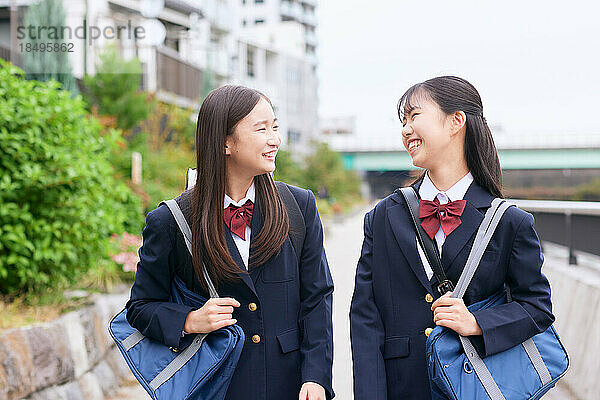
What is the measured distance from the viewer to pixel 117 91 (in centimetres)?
1359

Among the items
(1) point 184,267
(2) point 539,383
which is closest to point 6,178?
(1) point 184,267

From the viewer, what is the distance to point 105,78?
13.7 meters

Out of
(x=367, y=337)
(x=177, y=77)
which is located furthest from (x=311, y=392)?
(x=177, y=77)

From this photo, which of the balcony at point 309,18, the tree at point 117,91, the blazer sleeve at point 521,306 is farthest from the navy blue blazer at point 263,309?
the balcony at point 309,18

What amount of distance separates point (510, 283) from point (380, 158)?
4751 cm

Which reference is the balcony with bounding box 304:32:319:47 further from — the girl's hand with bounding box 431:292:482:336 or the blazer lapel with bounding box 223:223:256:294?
the girl's hand with bounding box 431:292:482:336

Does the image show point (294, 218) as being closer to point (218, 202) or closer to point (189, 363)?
point (218, 202)

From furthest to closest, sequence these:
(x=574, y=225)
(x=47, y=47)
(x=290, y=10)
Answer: (x=290, y=10), (x=47, y=47), (x=574, y=225)

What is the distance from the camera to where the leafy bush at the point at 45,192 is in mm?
5250

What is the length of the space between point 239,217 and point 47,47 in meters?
11.8

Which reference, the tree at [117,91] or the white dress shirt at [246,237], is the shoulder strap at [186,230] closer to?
the white dress shirt at [246,237]

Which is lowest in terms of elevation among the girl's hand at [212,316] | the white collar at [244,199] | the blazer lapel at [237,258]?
the girl's hand at [212,316]

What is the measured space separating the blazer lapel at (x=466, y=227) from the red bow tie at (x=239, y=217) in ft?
2.47

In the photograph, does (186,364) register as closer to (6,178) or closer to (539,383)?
(539,383)
